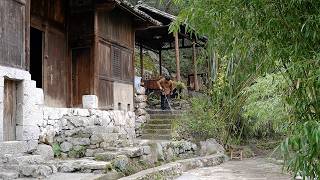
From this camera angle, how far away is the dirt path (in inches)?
344

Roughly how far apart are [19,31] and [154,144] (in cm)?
397

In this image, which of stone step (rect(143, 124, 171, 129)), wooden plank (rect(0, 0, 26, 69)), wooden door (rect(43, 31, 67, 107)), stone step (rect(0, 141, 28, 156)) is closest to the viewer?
stone step (rect(0, 141, 28, 156))

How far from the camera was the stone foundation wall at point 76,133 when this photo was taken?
8.13m

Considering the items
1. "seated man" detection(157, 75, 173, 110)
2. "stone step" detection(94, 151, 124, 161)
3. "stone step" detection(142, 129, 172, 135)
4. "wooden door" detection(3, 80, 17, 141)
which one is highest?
"seated man" detection(157, 75, 173, 110)

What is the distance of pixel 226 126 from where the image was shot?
1295 cm

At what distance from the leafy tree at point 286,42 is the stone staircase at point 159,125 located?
8458mm

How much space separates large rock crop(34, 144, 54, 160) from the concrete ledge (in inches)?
68.3

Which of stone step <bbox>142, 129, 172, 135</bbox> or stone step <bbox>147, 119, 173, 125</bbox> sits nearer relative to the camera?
stone step <bbox>142, 129, 172, 135</bbox>

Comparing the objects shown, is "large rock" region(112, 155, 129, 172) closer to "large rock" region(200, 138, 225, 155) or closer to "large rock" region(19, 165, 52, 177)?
"large rock" region(19, 165, 52, 177)

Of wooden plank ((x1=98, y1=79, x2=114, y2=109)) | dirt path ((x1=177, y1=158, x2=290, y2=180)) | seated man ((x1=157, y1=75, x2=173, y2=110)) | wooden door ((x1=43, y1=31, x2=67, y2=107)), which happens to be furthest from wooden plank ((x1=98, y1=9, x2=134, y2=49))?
dirt path ((x1=177, y1=158, x2=290, y2=180))

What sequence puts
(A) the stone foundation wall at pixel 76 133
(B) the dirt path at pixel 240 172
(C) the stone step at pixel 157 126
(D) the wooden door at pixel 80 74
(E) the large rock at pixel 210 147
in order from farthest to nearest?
(C) the stone step at pixel 157 126
(E) the large rock at pixel 210 147
(D) the wooden door at pixel 80 74
(B) the dirt path at pixel 240 172
(A) the stone foundation wall at pixel 76 133

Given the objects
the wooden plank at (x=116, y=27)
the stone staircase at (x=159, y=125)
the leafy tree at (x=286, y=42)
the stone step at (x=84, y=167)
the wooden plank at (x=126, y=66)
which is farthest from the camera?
the stone staircase at (x=159, y=125)

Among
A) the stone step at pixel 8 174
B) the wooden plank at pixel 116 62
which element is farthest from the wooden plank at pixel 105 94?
the stone step at pixel 8 174

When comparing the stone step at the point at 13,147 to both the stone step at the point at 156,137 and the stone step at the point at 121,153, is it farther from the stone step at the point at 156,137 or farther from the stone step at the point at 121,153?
the stone step at the point at 156,137
